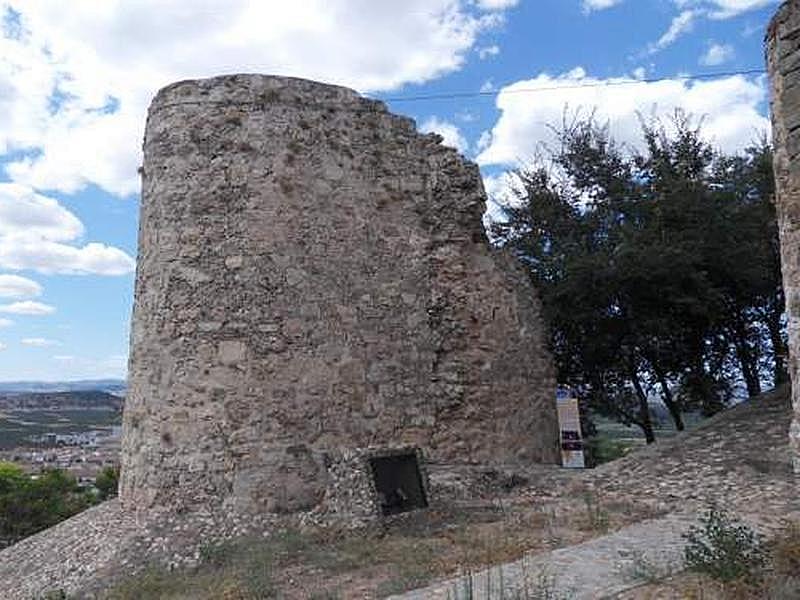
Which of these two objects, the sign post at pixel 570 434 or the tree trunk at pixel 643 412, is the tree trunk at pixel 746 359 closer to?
the tree trunk at pixel 643 412

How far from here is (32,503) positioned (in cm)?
2127

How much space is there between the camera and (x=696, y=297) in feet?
45.4

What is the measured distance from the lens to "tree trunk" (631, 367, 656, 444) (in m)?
16.0

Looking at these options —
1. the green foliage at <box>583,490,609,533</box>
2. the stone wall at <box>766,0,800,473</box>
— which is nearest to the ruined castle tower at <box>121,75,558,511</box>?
the green foliage at <box>583,490,609,533</box>

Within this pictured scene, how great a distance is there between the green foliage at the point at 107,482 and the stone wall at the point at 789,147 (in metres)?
19.1

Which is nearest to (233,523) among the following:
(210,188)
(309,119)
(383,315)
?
(383,315)

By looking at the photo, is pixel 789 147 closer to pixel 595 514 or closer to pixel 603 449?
pixel 595 514

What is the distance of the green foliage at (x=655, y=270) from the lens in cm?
1377

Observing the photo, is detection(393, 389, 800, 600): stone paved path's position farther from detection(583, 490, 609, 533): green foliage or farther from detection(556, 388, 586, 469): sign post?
detection(556, 388, 586, 469): sign post

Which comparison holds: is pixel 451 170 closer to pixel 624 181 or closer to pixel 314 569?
pixel 624 181

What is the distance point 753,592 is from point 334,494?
16.1ft

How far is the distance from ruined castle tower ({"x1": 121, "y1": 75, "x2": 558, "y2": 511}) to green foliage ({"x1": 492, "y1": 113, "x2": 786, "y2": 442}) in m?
3.62

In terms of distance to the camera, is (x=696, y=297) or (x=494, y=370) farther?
(x=696, y=297)

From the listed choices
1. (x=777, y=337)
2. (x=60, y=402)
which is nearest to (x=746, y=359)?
(x=777, y=337)
